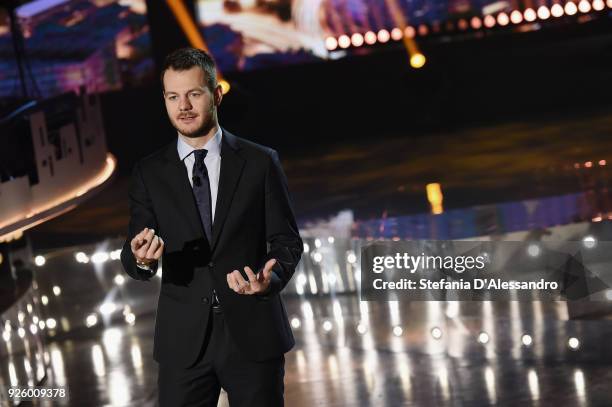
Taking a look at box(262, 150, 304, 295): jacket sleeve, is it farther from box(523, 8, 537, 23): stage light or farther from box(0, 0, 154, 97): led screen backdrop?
box(523, 8, 537, 23): stage light

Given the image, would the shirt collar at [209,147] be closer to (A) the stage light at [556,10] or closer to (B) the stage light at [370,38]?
(B) the stage light at [370,38]

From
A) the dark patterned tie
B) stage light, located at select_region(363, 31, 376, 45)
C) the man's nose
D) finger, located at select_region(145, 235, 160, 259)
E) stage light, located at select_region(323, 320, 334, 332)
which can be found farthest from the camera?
stage light, located at select_region(363, 31, 376, 45)

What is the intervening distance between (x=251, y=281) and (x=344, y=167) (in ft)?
24.5

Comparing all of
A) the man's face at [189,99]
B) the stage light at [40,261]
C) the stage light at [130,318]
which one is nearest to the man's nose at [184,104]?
the man's face at [189,99]

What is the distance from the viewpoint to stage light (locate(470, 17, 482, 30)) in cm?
1193

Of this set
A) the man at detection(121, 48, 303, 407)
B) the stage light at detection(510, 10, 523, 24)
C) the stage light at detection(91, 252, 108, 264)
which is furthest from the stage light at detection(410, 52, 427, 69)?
the man at detection(121, 48, 303, 407)

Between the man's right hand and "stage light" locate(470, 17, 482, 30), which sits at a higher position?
"stage light" locate(470, 17, 482, 30)

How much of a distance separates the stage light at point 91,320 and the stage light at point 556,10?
726 centimetres

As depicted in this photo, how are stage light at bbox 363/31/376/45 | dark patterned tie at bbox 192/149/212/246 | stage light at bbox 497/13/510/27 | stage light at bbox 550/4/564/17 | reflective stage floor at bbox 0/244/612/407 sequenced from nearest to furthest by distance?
dark patterned tie at bbox 192/149/212/246 < reflective stage floor at bbox 0/244/612/407 < stage light at bbox 550/4/564/17 < stage light at bbox 497/13/510/27 < stage light at bbox 363/31/376/45

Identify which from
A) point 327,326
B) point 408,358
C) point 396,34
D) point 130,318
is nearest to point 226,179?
point 408,358

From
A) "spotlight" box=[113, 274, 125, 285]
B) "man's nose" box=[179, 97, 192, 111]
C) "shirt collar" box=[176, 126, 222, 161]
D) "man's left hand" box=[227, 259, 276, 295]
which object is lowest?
"man's left hand" box=[227, 259, 276, 295]

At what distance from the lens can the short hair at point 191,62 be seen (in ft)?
8.38

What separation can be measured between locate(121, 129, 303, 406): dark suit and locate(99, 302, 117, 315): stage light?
3826mm

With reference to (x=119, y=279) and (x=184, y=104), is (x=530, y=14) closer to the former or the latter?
(x=119, y=279)
